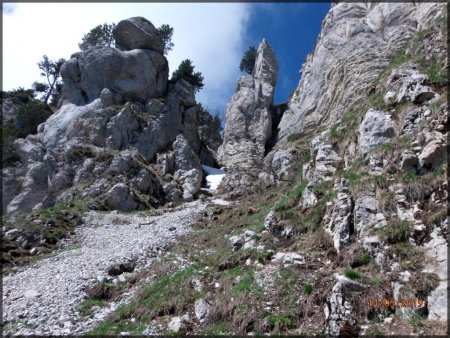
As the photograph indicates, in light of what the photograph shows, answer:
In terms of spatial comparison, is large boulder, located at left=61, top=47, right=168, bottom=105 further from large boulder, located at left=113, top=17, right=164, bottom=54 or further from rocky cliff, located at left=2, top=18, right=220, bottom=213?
large boulder, located at left=113, top=17, right=164, bottom=54

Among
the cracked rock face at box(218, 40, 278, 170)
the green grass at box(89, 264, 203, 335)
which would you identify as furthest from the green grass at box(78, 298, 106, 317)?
the cracked rock face at box(218, 40, 278, 170)

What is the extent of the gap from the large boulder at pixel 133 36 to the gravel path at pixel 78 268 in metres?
33.9

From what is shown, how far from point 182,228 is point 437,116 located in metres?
17.3

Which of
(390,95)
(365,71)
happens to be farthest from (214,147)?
(390,95)

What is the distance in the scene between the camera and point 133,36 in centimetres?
5834

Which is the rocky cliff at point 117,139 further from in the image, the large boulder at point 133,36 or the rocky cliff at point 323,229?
the rocky cliff at point 323,229

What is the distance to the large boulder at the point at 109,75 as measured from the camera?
54031mm

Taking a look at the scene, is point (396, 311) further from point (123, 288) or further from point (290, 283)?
point (123, 288)

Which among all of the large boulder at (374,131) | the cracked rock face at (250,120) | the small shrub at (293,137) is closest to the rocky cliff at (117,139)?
the cracked rock face at (250,120)

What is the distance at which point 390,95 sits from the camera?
18234 millimetres

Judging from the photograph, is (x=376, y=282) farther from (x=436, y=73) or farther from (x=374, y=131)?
(x=436, y=73)

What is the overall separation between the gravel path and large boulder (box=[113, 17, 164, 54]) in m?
33.9

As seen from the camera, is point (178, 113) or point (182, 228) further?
point (178, 113)

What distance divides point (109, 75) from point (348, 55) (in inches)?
1195
